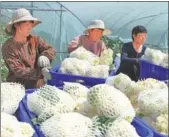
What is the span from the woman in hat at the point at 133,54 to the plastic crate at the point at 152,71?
251 mm

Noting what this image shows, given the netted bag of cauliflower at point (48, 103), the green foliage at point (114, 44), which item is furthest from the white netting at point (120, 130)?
the green foliage at point (114, 44)

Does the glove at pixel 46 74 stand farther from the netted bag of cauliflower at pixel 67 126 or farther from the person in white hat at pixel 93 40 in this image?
the netted bag of cauliflower at pixel 67 126

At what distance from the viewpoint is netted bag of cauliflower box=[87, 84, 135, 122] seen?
5.29 ft

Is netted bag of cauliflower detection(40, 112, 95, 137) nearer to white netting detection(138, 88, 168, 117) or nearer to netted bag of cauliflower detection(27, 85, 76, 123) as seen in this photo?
netted bag of cauliflower detection(27, 85, 76, 123)

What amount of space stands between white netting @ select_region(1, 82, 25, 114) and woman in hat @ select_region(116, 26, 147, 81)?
1.84 m

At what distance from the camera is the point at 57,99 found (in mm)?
1707

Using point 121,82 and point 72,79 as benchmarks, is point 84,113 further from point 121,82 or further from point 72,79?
point 72,79

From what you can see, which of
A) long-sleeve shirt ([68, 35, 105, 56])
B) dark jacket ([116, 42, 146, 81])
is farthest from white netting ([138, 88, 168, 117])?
long-sleeve shirt ([68, 35, 105, 56])

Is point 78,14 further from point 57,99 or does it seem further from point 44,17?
point 57,99

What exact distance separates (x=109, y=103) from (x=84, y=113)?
0.44 ft

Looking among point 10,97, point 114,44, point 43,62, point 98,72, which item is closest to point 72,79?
point 98,72

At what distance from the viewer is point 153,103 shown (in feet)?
5.81

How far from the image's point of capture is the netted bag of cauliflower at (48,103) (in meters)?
1.63

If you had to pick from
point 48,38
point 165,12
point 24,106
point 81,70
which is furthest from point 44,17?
point 24,106
